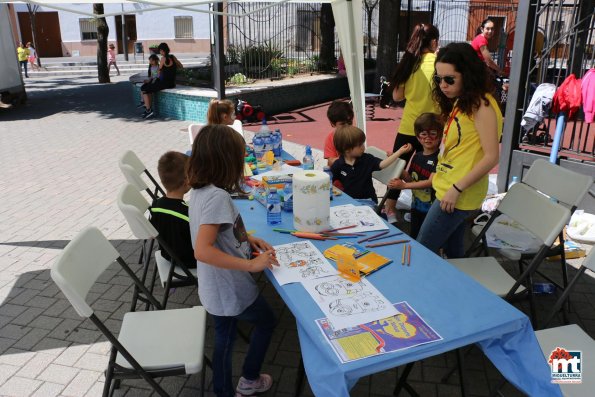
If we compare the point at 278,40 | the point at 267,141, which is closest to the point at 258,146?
the point at 267,141

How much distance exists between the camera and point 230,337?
2.37 meters

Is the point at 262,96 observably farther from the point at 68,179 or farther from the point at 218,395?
the point at 218,395

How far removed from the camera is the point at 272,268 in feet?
7.34

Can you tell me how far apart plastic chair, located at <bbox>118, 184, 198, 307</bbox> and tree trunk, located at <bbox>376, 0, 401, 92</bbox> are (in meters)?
10.3

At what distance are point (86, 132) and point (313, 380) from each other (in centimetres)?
912

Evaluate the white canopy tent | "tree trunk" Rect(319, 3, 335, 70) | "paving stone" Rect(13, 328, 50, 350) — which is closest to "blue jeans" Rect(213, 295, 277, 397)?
"paving stone" Rect(13, 328, 50, 350)

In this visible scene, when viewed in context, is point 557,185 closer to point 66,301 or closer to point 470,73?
point 470,73

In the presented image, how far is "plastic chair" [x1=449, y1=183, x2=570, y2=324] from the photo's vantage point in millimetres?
2646

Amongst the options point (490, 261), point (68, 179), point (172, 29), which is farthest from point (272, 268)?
point (172, 29)

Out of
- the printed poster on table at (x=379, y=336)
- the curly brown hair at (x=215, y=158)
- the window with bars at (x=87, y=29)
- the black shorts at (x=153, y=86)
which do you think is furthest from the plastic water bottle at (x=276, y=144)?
the window with bars at (x=87, y=29)

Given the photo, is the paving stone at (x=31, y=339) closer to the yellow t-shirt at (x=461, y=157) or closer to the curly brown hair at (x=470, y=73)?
the yellow t-shirt at (x=461, y=157)

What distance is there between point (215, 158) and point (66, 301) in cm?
227

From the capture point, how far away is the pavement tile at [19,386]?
2.69 metres

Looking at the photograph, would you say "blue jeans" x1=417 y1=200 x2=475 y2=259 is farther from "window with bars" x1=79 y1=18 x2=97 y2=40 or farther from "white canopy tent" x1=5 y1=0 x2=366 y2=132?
"window with bars" x1=79 y1=18 x2=97 y2=40
